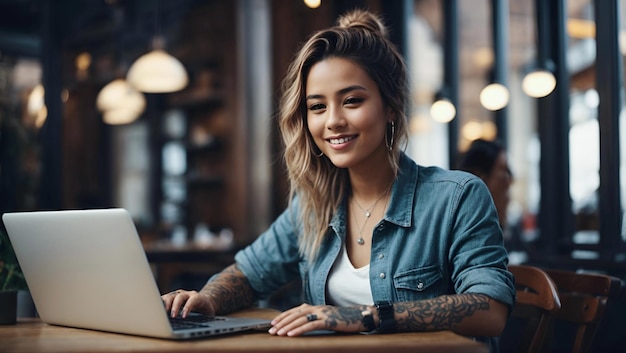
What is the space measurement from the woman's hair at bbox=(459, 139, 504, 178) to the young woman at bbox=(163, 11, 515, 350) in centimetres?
148

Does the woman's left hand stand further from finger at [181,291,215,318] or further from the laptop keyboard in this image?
finger at [181,291,215,318]

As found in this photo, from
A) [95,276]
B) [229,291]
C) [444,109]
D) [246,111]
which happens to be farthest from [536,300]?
[246,111]

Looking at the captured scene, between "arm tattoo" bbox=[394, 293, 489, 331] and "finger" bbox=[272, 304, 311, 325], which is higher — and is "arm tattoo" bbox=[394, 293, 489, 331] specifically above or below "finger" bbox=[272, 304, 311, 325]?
below

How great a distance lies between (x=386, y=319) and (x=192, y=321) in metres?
0.47

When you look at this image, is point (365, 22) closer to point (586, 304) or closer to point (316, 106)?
point (316, 106)

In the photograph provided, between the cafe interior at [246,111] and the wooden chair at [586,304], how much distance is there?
25 mm

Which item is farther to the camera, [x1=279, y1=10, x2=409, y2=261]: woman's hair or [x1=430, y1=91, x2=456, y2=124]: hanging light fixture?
[x1=430, y1=91, x2=456, y2=124]: hanging light fixture

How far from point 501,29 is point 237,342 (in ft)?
13.8

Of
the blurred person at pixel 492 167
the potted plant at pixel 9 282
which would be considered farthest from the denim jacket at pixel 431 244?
the blurred person at pixel 492 167

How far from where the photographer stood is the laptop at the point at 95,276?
4.99 ft

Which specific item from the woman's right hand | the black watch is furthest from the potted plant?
the black watch

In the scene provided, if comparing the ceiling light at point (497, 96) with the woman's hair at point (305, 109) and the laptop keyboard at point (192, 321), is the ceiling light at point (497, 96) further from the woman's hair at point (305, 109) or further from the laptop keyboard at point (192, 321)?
the laptop keyboard at point (192, 321)

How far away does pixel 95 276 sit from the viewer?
1.64 metres

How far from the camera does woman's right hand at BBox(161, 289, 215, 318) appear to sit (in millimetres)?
1886
